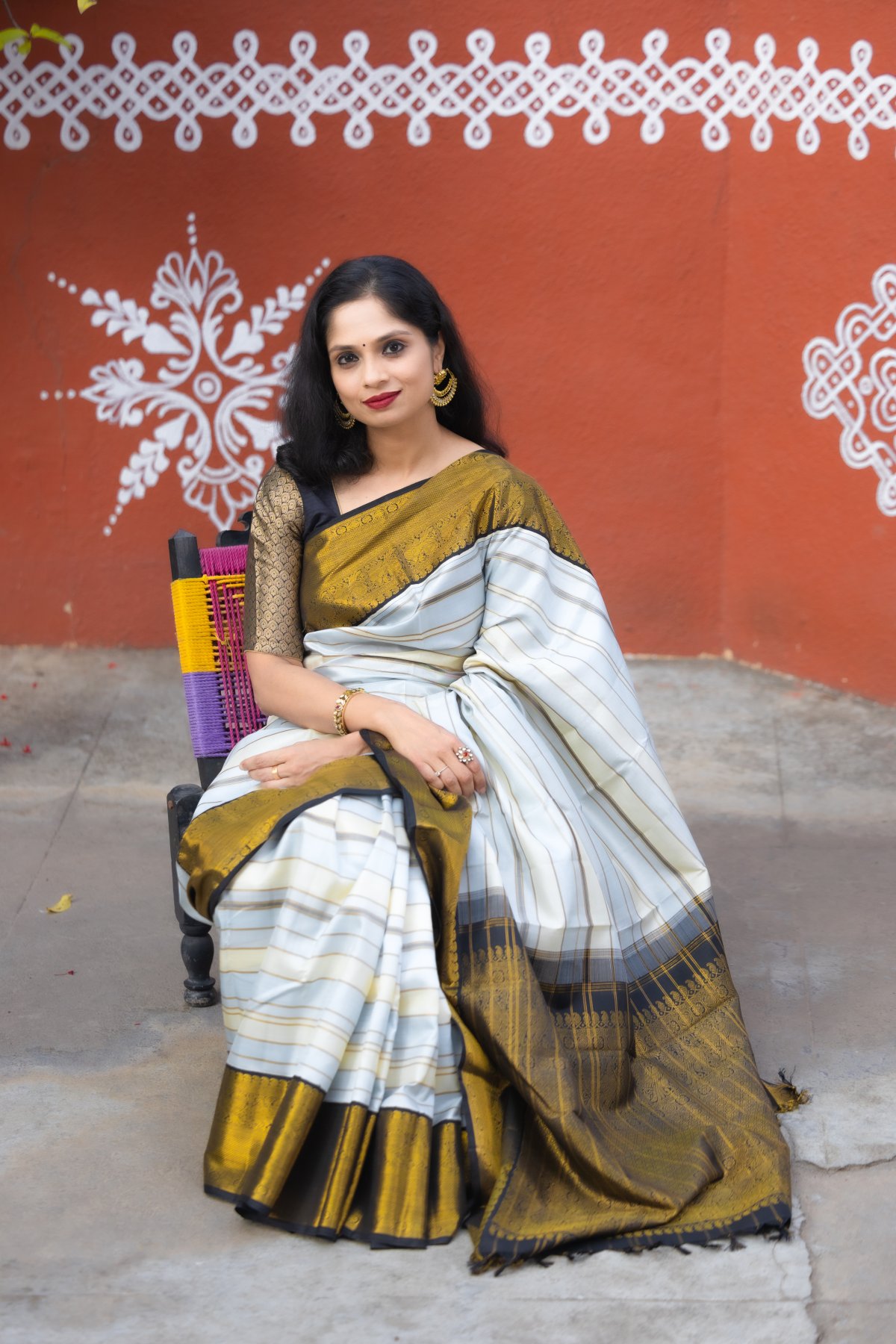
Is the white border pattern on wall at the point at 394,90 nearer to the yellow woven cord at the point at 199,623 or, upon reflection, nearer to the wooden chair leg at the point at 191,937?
the yellow woven cord at the point at 199,623

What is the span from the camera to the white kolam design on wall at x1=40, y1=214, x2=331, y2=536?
525 cm

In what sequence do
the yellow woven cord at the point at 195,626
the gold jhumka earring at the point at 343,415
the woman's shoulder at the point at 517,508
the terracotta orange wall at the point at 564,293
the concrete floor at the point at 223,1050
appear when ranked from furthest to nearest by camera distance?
1. the terracotta orange wall at the point at 564,293
2. the yellow woven cord at the point at 195,626
3. the gold jhumka earring at the point at 343,415
4. the woman's shoulder at the point at 517,508
5. the concrete floor at the point at 223,1050

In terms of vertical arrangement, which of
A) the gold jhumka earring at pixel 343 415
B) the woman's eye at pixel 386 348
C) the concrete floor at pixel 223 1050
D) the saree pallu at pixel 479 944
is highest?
the woman's eye at pixel 386 348

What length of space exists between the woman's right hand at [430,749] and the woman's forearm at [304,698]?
2 centimetres

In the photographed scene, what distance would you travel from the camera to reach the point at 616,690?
3.11 meters

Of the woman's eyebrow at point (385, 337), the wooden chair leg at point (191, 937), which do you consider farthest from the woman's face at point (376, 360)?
the wooden chair leg at point (191, 937)

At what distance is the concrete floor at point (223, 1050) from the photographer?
2406 millimetres

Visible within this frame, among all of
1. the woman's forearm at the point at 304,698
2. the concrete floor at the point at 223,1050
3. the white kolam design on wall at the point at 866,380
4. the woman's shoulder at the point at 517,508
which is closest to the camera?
the concrete floor at the point at 223,1050

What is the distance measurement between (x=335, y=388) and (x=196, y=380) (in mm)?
2196

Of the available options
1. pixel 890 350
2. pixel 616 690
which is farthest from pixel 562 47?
pixel 616 690

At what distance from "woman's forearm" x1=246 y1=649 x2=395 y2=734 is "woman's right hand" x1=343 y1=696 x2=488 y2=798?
0.07ft

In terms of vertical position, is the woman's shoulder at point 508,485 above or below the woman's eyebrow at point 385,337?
below

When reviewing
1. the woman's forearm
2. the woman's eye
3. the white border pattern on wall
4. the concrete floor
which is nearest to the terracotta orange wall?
the white border pattern on wall

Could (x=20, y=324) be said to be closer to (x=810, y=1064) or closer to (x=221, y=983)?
(x=221, y=983)
